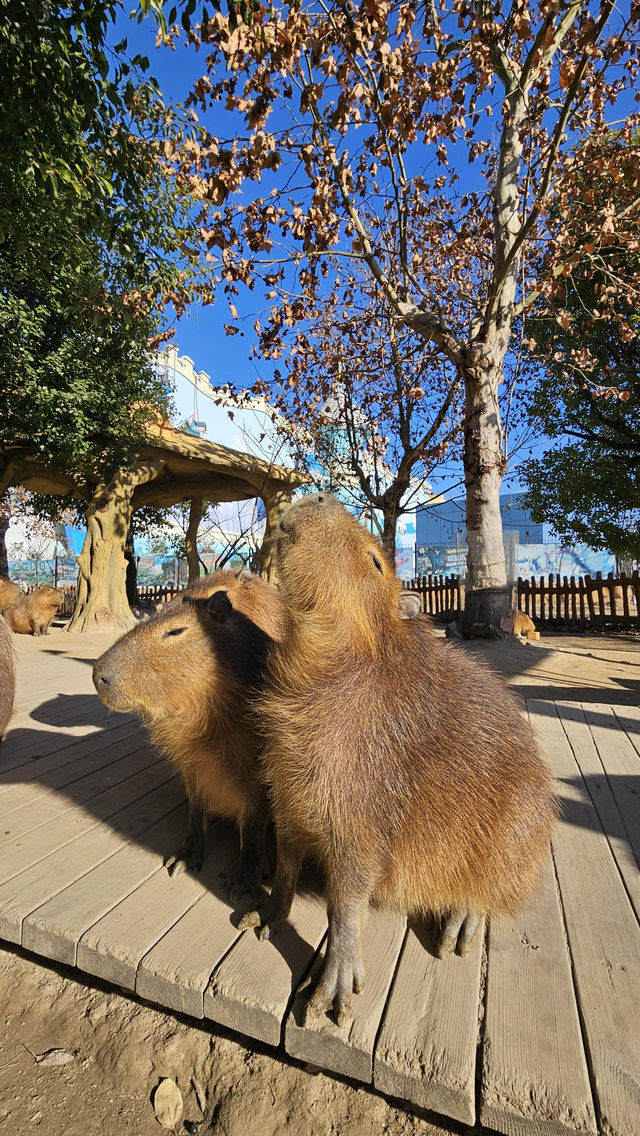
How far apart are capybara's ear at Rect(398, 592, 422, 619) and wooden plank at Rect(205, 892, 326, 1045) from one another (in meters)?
0.89

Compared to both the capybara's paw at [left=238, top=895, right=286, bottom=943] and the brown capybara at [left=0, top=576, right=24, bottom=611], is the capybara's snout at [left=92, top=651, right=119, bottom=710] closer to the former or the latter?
the capybara's paw at [left=238, top=895, right=286, bottom=943]

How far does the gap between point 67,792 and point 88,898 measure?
823 mm

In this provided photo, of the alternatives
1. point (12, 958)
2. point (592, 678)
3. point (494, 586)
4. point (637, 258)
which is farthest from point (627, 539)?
point (12, 958)

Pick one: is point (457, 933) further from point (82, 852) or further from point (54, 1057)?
point (82, 852)

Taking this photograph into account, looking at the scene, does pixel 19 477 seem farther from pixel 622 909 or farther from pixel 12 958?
pixel 622 909

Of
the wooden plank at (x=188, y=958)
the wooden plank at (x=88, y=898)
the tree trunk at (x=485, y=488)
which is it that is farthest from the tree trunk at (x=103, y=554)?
the wooden plank at (x=188, y=958)

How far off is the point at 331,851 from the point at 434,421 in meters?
8.95

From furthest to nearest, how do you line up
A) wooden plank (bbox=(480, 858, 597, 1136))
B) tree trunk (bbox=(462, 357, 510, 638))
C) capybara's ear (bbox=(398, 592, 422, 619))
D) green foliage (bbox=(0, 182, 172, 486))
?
tree trunk (bbox=(462, 357, 510, 638))
green foliage (bbox=(0, 182, 172, 486))
capybara's ear (bbox=(398, 592, 422, 619))
wooden plank (bbox=(480, 858, 597, 1136))

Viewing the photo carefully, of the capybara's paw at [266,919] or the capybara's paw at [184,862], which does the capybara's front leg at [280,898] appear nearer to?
the capybara's paw at [266,919]

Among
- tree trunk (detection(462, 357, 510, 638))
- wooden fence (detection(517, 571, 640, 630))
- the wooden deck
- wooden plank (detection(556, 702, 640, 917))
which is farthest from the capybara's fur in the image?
the wooden deck

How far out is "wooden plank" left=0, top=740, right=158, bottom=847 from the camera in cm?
205

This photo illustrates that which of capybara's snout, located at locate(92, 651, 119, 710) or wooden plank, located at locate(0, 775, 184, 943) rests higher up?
capybara's snout, located at locate(92, 651, 119, 710)

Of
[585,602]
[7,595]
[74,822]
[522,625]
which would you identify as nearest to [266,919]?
[74,822]

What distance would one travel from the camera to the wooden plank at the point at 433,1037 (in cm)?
104
